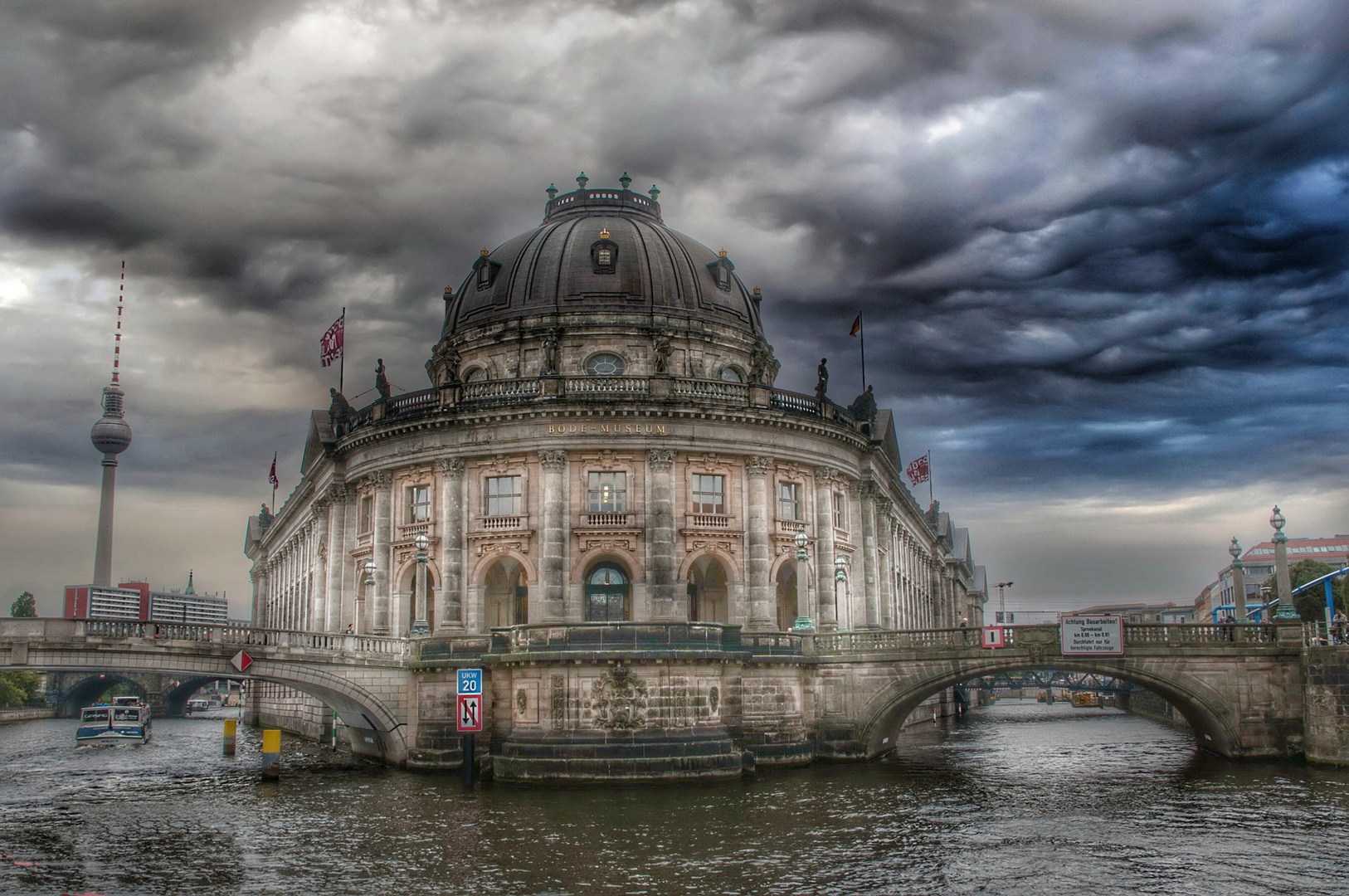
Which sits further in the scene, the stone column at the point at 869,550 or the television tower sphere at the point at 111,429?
the television tower sphere at the point at 111,429

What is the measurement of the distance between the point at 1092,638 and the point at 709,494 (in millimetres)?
19794

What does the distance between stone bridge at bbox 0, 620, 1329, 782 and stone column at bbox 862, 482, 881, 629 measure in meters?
14.5

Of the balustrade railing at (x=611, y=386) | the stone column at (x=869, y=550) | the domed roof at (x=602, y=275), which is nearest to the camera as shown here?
the balustrade railing at (x=611, y=386)

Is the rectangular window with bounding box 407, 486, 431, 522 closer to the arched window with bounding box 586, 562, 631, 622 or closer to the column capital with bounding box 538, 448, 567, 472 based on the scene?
the column capital with bounding box 538, 448, 567, 472

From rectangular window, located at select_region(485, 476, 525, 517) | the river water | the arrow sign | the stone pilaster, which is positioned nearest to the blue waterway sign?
the arrow sign

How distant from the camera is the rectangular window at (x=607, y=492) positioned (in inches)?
2277

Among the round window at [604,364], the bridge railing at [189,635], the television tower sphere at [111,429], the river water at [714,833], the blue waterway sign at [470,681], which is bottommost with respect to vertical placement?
the river water at [714,833]

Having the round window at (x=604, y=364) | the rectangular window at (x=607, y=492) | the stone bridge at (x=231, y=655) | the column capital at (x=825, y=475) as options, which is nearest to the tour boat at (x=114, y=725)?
the stone bridge at (x=231, y=655)

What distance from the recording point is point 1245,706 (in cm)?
4619

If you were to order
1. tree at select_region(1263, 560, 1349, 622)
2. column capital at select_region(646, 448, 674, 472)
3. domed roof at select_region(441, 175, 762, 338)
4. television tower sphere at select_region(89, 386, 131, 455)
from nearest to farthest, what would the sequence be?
1. column capital at select_region(646, 448, 674, 472)
2. domed roof at select_region(441, 175, 762, 338)
3. tree at select_region(1263, 560, 1349, 622)
4. television tower sphere at select_region(89, 386, 131, 455)

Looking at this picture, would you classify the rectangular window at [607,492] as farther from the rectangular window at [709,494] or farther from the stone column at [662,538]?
the rectangular window at [709,494]

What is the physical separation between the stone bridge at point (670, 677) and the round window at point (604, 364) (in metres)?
20.6

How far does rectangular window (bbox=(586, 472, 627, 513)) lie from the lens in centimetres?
5784

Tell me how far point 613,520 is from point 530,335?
1415 cm
